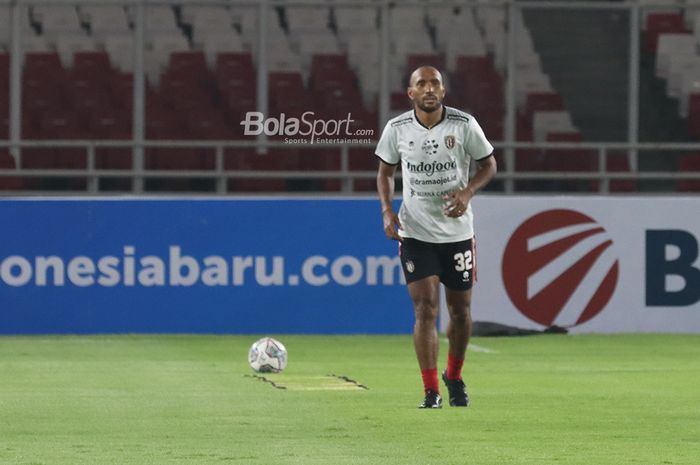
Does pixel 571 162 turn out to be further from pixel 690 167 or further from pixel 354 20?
pixel 354 20

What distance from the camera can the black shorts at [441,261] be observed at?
10.6 metres

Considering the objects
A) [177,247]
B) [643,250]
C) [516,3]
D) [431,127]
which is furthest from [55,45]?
[431,127]

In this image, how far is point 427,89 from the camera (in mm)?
10414

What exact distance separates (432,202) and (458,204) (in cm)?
26

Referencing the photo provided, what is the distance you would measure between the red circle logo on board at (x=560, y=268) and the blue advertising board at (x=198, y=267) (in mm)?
1140

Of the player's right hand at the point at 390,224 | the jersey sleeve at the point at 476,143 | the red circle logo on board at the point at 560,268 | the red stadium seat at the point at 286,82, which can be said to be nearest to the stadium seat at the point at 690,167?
the red circle logo on board at the point at 560,268

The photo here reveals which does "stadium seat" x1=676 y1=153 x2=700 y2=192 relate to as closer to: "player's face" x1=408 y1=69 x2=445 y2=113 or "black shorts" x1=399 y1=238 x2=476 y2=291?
"black shorts" x1=399 y1=238 x2=476 y2=291

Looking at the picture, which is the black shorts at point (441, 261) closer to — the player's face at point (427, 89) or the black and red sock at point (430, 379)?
the black and red sock at point (430, 379)

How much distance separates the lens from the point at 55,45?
1936 cm

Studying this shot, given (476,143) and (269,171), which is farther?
(269,171)

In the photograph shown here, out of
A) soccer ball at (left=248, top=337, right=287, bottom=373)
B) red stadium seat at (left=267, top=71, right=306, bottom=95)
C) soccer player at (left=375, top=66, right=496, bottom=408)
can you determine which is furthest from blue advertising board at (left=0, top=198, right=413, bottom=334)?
soccer player at (left=375, top=66, right=496, bottom=408)

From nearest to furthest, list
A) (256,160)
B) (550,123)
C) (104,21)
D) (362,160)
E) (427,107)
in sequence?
(427,107), (362,160), (256,160), (550,123), (104,21)
